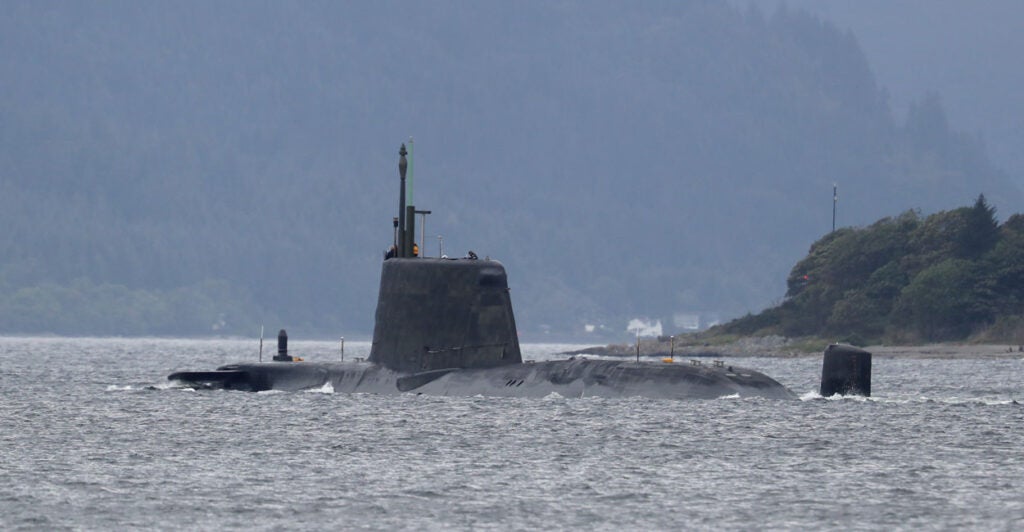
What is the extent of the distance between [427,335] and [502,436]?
26.8ft

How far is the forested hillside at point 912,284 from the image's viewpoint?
122500mm

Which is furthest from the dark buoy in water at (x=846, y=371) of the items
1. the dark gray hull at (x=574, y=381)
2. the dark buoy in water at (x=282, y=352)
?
the dark buoy in water at (x=282, y=352)

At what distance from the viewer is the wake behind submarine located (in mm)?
45062

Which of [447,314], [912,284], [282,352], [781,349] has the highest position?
[912,284]

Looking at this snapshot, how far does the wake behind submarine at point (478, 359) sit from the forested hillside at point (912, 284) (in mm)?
75762

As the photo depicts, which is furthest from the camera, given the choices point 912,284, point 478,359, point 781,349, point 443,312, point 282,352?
point 781,349

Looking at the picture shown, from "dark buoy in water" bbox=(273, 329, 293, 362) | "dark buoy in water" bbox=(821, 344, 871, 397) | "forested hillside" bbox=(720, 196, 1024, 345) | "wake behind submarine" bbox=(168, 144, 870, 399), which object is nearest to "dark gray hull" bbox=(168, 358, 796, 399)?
"wake behind submarine" bbox=(168, 144, 870, 399)

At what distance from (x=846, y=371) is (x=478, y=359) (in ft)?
30.0

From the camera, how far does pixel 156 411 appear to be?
4616 centimetres

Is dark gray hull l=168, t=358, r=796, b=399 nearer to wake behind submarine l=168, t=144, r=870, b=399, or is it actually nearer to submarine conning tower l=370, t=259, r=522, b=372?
wake behind submarine l=168, t=144, r=870, b=399

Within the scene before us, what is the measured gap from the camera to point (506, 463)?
33.8 metres

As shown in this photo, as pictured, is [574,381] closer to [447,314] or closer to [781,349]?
[447,314]

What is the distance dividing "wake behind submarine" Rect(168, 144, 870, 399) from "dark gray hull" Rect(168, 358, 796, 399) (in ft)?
0.08

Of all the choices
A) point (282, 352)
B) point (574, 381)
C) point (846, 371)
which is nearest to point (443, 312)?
point (574, 381)
